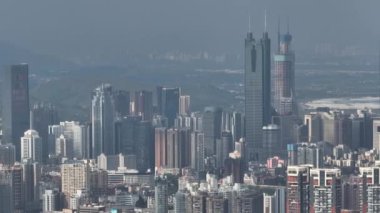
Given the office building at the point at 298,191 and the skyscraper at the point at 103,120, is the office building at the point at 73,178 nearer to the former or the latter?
the skyscraper at the point at 103,120

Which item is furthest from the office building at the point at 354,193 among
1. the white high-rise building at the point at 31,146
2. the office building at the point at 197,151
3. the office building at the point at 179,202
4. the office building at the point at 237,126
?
the white high-rise building at the point at 31,146

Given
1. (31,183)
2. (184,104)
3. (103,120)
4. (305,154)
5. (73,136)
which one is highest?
(184,104)

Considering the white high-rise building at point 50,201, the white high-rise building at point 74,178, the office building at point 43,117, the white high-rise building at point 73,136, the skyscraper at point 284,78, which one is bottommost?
the white high-rise building at point 50,201

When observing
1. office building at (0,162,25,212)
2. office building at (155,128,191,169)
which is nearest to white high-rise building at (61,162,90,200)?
office building at (0,162,25,212)

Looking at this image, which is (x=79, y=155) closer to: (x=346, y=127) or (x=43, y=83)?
(x=43, y=83)

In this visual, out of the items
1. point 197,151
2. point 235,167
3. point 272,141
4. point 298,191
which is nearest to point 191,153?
point 197,151

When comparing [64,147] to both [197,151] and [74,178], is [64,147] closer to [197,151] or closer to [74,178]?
[197,151]
